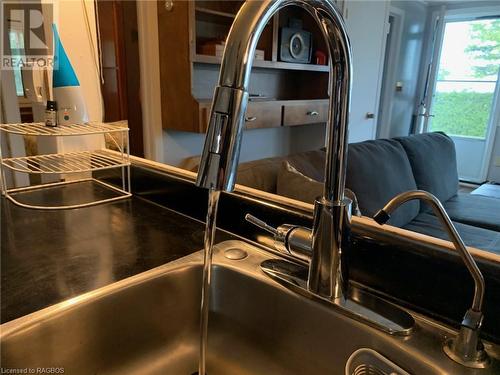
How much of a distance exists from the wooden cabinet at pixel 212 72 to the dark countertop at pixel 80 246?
824 mm

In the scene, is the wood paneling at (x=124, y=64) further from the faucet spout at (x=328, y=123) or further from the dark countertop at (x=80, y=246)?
the faucet spout at (x=328, y=123)

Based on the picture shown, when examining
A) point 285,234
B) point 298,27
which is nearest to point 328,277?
point 285,234

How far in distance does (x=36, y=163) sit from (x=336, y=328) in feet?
3.33

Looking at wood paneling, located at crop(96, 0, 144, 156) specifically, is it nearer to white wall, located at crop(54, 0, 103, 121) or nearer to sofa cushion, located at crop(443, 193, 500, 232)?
white wall, located at crop(54, 0, 103, 121)

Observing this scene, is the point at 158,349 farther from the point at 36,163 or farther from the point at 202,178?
the point at 36,163

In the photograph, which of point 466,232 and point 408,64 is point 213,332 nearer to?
point 466,232

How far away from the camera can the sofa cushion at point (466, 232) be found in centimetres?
139

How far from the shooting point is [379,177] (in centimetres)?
174

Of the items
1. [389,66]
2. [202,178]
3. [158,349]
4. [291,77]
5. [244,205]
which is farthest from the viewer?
[389,66]

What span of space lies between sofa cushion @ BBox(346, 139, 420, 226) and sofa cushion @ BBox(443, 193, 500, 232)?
242 millimetres

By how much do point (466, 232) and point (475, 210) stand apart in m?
0.58

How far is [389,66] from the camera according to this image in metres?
4.15

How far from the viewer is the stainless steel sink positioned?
50 centimetres

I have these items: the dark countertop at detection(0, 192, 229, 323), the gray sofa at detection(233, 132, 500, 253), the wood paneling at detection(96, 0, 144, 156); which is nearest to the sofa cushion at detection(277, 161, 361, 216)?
the gray sofa at detection(233, 132, 500, 253)
